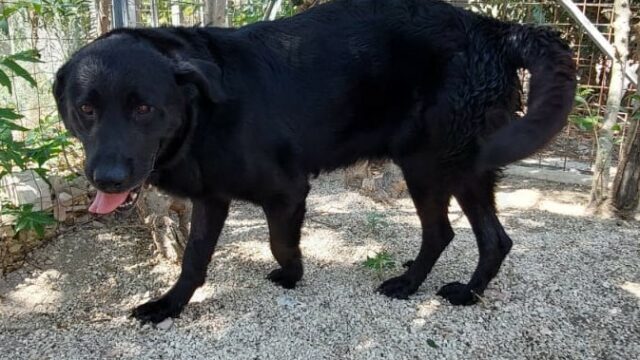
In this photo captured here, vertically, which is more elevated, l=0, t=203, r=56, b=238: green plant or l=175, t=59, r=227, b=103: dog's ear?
l=175, t=59, r=227, b=103: dog's ear

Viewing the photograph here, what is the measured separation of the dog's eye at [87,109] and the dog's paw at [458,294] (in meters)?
1.74

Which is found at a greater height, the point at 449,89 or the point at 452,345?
the point at 449,89

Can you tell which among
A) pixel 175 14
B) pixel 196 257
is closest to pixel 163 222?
pixel 196 257

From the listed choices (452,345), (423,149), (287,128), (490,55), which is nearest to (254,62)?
(287,128)

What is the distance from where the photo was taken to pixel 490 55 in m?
2.37

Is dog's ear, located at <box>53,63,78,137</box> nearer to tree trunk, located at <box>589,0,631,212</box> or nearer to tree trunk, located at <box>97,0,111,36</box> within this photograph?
tree trunk, located at <box>97,0,111,36</box>

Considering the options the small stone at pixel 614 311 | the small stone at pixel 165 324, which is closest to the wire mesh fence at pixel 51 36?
the small stone at pixel 165 324

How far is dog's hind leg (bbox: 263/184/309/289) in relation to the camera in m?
2.39

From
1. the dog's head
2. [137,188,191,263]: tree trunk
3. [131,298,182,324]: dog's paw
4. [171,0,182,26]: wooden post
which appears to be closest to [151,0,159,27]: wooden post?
[171,0,182,26]: wooden post

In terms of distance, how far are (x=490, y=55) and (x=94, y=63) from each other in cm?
158

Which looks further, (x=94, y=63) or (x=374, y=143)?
(x=374, y=143)

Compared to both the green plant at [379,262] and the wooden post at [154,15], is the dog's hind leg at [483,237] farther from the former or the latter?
the wooden post at [154,15]

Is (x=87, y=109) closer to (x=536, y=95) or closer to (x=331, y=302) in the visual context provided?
(x=331, y=302)

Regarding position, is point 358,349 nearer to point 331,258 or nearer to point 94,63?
point 331,258
